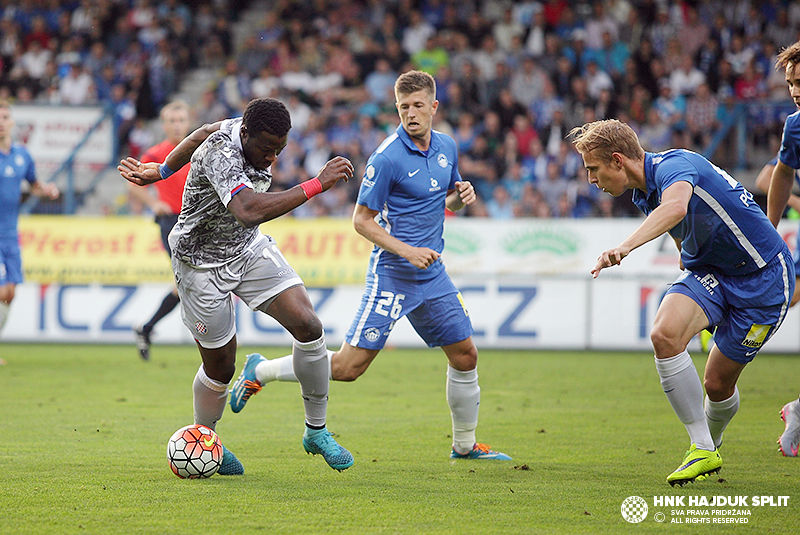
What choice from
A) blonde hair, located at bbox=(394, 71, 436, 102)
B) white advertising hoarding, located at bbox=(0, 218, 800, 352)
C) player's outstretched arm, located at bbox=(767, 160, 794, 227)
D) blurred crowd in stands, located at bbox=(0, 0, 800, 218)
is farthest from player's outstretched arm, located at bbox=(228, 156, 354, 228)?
blurred crowd in stands, located at bbox=(0, 0, 800, 218)

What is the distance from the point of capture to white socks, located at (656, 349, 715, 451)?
5051mm

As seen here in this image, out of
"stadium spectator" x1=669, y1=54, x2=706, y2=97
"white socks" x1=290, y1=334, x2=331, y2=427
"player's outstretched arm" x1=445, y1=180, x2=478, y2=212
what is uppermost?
"player's outstretched arm" x1=445, y1=180, x2=478, y2=212

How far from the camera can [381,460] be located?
19.2ft

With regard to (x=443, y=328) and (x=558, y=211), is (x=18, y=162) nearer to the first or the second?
(x=443, y=328)

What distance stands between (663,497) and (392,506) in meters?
1.41

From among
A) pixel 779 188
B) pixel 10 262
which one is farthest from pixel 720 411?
pixel 10 262

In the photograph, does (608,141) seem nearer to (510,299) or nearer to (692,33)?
(510,299)

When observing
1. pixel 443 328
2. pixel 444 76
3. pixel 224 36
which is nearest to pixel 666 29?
pixel 444 76

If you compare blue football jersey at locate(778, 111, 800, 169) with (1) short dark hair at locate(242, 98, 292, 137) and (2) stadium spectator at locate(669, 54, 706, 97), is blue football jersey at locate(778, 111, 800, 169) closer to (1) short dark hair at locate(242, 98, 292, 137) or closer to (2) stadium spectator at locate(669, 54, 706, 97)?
(1) short dark hair at locate(242, 98, 292, 137)

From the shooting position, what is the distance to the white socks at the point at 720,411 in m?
5.50

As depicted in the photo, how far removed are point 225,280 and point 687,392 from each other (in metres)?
2.67

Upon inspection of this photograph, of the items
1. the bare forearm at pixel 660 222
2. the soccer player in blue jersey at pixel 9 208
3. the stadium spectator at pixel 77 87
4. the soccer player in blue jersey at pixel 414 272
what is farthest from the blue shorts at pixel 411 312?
the stadium spectator at pixel 77 87

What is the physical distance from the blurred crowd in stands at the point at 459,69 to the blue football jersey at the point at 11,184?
6.27 meters

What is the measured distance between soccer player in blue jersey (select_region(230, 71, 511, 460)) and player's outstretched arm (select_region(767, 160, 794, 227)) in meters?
1.88
